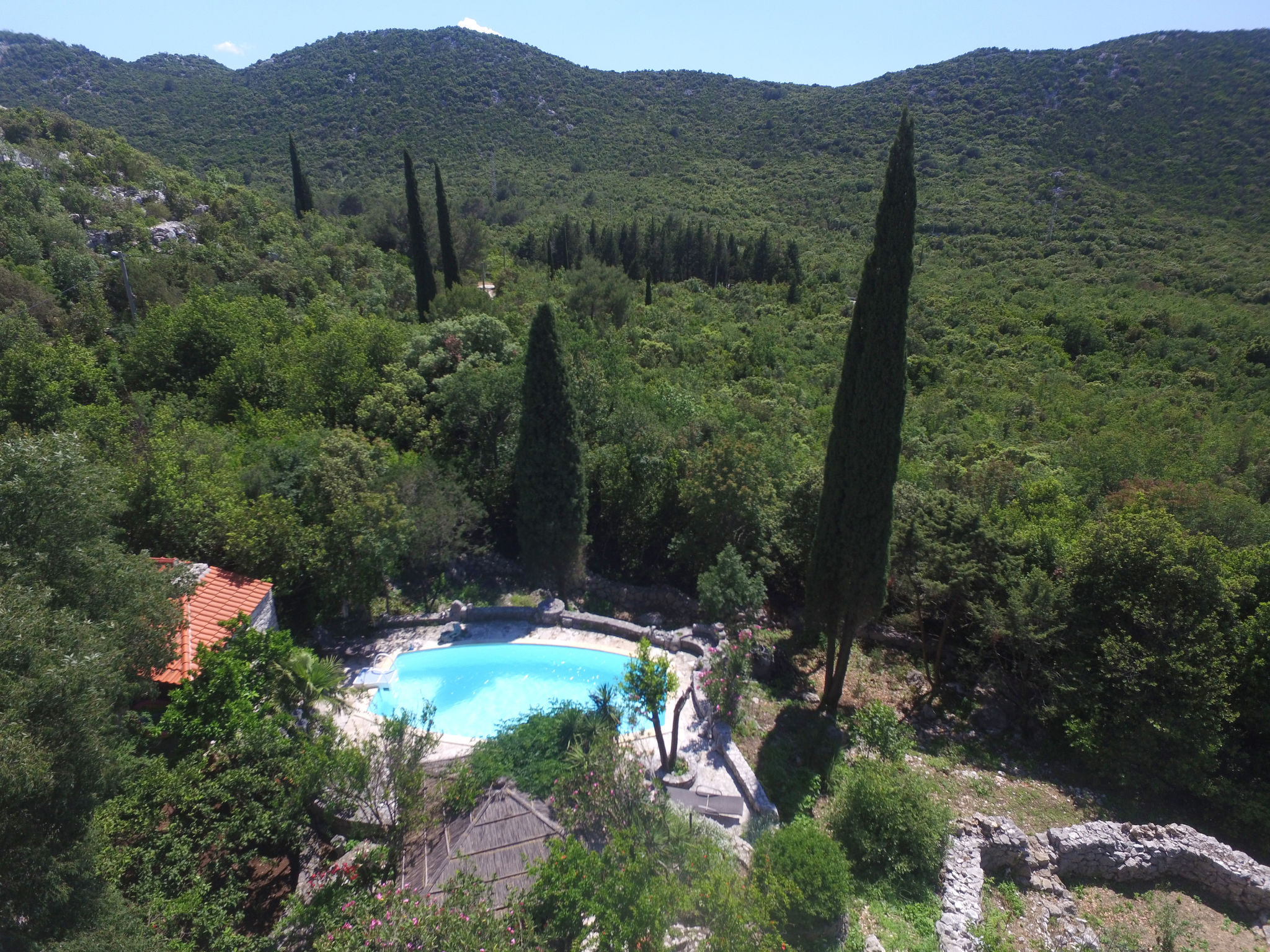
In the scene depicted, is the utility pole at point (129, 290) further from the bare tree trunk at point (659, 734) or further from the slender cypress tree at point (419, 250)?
the bare tree trunk at point (659, 734)

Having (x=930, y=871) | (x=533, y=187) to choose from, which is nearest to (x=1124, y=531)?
(x=930, y=871)

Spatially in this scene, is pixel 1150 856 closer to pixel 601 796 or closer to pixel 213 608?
pixel 601 796

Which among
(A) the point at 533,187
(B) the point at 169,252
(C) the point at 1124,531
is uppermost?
(A) the point at 533,187

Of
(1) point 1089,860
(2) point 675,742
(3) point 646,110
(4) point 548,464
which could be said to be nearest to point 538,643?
(4) point 548,464

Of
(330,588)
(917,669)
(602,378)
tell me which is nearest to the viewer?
(330,588)

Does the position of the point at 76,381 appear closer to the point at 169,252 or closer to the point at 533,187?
the point at 169,252

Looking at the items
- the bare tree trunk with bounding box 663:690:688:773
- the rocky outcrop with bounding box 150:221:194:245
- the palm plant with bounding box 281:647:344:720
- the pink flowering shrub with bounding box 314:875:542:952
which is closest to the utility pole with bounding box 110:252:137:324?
the rocky outcrop with bounding box 150:221:194:245
